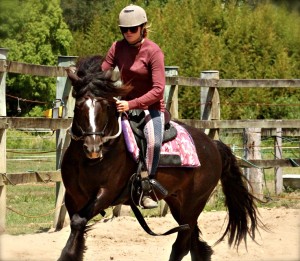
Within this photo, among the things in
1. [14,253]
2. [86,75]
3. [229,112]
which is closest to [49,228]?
[14,253]

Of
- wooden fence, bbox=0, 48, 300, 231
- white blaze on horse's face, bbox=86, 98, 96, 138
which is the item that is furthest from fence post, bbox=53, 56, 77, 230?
white blaze on horse's face, bbox=86, 98, 96, 138

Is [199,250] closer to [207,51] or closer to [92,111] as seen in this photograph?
[92,111]

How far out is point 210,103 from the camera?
33.1 feet

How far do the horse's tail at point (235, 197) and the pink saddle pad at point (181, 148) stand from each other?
2.83 ft

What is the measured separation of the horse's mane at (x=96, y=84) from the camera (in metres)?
5.21

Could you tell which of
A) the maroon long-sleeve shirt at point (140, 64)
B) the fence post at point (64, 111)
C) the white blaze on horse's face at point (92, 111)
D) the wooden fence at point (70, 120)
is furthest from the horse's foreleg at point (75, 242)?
the fence post at point (64, 111)

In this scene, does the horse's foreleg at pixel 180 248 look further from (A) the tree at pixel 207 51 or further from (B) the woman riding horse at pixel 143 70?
(A) the tree at pixel 207 51

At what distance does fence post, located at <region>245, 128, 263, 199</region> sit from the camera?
10719 millimetres

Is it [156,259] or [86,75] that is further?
[156,259]

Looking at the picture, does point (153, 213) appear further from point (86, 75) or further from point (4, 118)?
point (86, 75)

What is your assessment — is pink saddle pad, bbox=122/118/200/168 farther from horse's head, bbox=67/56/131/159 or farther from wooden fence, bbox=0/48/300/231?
wooden fence, bbox=0/48/300/231

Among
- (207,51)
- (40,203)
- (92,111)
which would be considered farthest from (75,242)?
(207,51)

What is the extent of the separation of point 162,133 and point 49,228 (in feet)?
9.24

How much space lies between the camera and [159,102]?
5.93 metres
